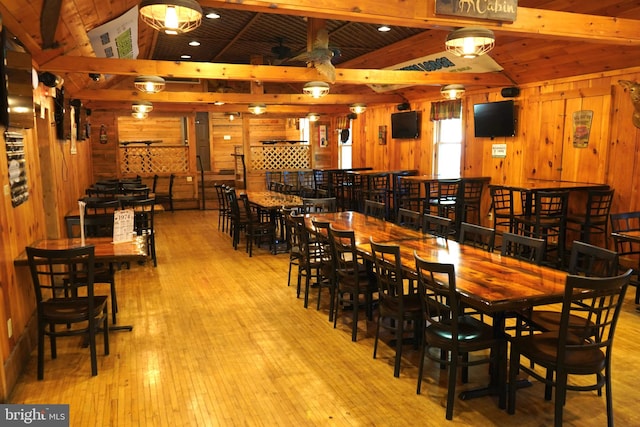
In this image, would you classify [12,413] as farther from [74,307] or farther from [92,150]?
[92,150]

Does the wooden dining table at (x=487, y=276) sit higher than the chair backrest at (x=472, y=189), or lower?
lower

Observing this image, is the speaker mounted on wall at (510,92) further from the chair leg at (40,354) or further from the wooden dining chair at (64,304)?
the chair leg at (40,354)

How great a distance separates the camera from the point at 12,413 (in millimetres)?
2797

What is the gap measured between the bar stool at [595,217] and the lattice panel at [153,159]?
9075 millimetres

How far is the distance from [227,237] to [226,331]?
4.28m

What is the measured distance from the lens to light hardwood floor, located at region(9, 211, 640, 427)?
2.81m

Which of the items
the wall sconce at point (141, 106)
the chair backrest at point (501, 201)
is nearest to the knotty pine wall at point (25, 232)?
the wall sconce at point (141, 106)

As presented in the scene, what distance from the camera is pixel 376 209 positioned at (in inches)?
229

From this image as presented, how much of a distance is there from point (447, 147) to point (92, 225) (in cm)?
650

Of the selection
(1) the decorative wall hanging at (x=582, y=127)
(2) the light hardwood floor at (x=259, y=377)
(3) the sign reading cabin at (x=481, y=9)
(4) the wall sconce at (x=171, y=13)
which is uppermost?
(3) the sign reading cabin at (x=481, y=9)

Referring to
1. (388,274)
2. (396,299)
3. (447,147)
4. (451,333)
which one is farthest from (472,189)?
(451,333)

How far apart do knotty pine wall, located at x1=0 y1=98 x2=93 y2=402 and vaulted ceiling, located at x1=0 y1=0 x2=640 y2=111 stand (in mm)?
877

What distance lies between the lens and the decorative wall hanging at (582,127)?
6199 mm
